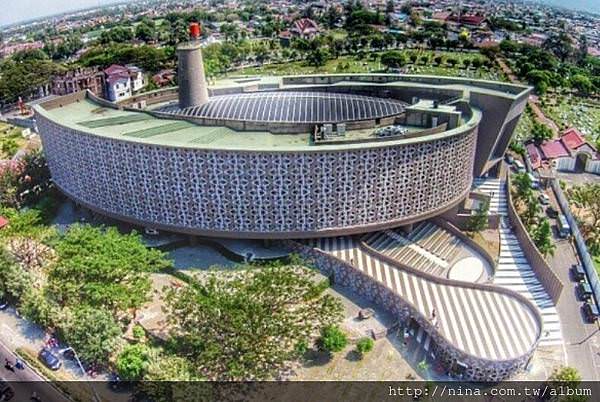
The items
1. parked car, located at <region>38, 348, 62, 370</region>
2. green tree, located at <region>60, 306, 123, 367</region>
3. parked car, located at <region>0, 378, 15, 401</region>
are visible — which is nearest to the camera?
parked car, located at <region>0, 378, 15, 401</region>

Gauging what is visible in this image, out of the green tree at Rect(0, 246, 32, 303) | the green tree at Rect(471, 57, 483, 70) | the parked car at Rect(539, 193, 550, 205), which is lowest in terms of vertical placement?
the parked car at Rect(539, 193, 550, 205)

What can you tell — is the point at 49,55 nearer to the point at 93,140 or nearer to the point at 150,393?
the point at 93,140

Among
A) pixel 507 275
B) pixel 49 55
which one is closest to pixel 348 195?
pixel 507 275

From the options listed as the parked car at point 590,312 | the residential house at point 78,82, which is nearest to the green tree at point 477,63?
the residential house at point 78,82

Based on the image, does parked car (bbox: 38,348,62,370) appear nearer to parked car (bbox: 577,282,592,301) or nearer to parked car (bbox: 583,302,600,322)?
parked car (bbox: 583,302,600,322)

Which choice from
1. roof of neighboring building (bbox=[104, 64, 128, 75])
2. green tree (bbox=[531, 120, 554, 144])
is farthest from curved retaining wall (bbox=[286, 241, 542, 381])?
roof of neighboring building (bbox=[104, 64, 128, 75])

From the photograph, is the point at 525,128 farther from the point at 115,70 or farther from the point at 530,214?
the point at 115,70
